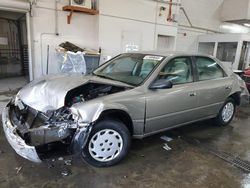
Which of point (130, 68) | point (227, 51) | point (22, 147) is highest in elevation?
point (227, 51)

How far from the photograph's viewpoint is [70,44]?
6.17 meters

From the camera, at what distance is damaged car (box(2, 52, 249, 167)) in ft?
6.90

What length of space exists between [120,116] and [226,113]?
89.9 inches

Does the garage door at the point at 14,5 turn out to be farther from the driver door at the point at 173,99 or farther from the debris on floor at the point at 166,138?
the debris on floor at the point at 166,138

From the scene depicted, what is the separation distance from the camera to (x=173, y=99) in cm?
278

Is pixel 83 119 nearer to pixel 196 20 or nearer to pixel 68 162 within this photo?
pixel 68 162

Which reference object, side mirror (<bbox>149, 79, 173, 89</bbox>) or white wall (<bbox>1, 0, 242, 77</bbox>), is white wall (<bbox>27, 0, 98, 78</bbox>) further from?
side mirror (<bbox>149, 79, 173, 89</bbox>)

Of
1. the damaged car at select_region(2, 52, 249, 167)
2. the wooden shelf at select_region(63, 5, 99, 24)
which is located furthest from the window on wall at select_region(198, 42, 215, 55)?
the damaged car at select_region(2, 52, 249, 167)

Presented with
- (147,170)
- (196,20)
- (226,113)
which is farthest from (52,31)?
(196,20)

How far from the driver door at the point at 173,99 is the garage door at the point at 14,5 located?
4561 mm

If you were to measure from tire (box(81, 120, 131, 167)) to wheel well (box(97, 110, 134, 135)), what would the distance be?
0.19 ft

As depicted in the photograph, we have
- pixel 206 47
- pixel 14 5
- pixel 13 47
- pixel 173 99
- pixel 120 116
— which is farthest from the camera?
pixel 206 47

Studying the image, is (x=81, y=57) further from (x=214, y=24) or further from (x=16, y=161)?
(x=214, y=24)

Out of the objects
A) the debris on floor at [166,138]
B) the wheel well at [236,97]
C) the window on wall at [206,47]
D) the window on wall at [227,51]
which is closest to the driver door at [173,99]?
the debris on floor at [166,138]
